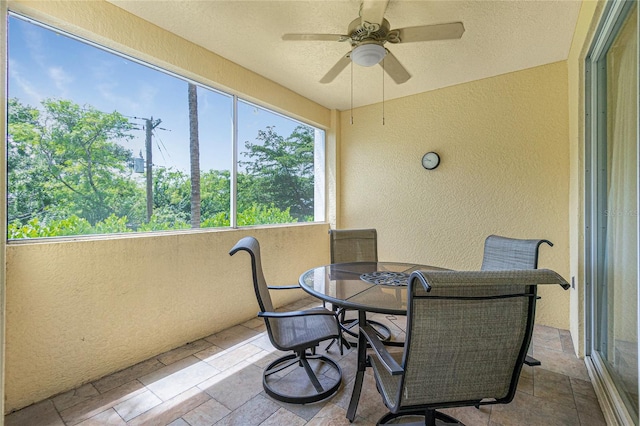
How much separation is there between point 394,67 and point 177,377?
280 centimetres

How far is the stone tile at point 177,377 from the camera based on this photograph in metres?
1.84

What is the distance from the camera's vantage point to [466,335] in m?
1.05

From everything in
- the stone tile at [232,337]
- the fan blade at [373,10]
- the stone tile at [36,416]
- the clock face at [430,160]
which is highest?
the fan blade at [373,10]

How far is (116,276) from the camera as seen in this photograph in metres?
2.05

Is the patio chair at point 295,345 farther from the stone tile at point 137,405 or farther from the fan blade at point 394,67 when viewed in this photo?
the fan blade at point 394,67

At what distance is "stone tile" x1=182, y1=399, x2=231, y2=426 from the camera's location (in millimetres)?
1574

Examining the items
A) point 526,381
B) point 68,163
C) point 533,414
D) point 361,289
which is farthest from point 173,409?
point 526,381

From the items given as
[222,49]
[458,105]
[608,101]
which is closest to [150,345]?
[222,49]

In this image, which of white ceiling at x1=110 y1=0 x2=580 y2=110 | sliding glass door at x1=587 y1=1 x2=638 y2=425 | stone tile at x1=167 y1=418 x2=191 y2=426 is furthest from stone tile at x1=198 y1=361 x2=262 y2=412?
white ceiling at x1=110 y1=0 x2=580 y2=110

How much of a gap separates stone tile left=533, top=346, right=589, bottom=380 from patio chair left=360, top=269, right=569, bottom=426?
4.63 feet

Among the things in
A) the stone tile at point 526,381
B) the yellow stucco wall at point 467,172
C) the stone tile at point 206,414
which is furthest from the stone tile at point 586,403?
the stone tile at point 206,414

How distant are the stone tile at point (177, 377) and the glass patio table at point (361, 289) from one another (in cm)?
100

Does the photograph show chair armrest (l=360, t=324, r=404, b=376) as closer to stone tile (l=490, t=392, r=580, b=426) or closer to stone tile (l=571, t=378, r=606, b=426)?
stone tile (l=490, t=392, r=580, b=426)

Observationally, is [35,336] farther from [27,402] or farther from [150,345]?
[150,345]
